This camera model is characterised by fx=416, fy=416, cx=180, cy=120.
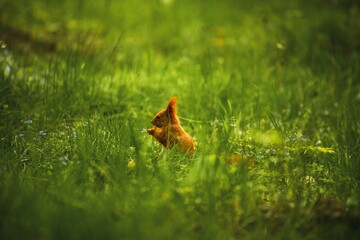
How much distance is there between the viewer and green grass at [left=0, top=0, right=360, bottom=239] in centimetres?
221

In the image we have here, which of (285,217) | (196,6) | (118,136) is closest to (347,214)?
(285,217)

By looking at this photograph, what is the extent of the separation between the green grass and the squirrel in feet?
0.25

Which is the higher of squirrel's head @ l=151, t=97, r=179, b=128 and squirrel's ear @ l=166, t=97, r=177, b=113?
squirrel's ear @ l=166, t=97, r=177, b=113

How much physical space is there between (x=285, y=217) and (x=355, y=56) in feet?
11.4

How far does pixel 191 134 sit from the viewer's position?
345cm

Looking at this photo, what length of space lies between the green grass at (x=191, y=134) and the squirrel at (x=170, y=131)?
0.25ft

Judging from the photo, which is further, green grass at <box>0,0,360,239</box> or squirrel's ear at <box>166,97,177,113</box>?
squirrel's ear at <box>166,97,177,113</box>

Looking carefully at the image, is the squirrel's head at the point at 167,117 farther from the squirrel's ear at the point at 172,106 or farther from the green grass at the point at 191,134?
the green grass at the point at 191,134

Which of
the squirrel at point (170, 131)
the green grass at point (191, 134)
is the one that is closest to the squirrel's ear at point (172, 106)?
the squirrel at point (170, 131)

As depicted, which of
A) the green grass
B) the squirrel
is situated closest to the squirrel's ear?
the squirrel

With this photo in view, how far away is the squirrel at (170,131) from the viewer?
2.82 metres

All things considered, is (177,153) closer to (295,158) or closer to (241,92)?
(295,158)

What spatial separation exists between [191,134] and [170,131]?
2.12ft

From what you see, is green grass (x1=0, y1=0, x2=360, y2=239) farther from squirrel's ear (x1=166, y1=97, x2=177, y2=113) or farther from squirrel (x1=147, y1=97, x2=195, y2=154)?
squirrel's ear (x1=166, y1=97, x2=177, y2=113)
